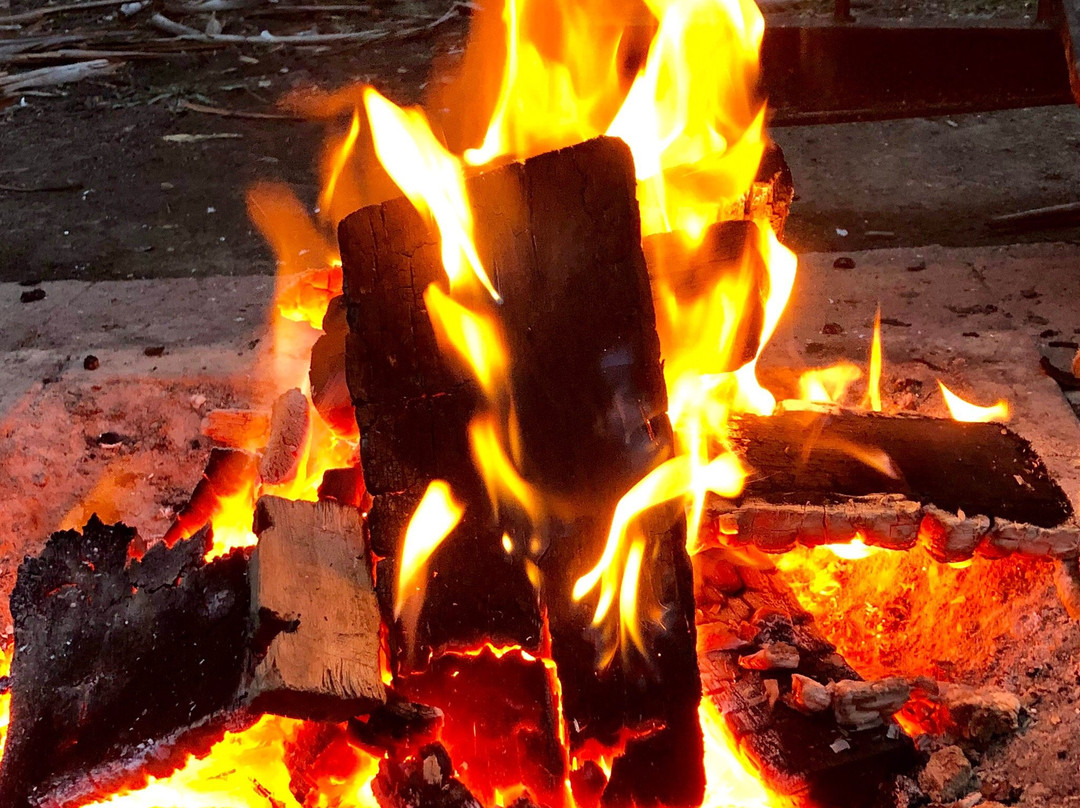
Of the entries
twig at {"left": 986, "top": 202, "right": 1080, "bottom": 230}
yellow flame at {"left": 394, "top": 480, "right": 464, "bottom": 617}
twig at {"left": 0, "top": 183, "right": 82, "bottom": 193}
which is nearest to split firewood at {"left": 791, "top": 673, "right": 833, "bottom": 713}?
yellow flame at {"left": 394, "top": 480, "right": 464, "bottom": 617}

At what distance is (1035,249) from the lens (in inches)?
159

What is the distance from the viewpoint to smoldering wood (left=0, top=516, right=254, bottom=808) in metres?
1.73

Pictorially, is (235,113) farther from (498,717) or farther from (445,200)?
(498,717)

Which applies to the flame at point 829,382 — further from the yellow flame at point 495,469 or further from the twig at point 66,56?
the twig at point 66,56

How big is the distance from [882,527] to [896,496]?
82 millimetres

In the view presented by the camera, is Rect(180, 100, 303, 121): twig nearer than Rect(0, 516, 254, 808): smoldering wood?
No

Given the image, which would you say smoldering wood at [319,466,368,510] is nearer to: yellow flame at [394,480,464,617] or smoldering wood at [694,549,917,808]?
yellow flame at [394,480,464,617]

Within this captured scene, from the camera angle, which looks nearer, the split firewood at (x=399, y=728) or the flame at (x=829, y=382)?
the split firewood at (x=399, y=728)

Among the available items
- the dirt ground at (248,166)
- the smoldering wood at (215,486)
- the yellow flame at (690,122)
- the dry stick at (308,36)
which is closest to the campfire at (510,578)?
the smoldering wood at (215,486)

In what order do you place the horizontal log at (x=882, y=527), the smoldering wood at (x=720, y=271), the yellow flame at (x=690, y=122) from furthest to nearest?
1. the yellow flame at (x=690, y=122)
2. the smoldering wood at (x=720, y=271)
3. the horizontal log at (x=882, y=527)

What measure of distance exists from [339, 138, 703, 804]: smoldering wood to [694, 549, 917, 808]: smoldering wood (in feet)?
0.99

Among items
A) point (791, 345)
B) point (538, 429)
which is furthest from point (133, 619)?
point (791, 345)

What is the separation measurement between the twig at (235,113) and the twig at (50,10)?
246 cm

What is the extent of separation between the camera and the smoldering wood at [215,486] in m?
2.45
